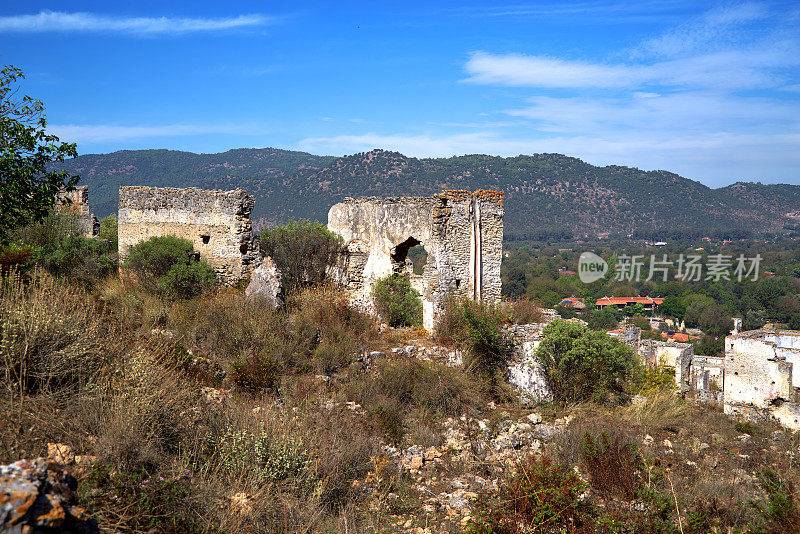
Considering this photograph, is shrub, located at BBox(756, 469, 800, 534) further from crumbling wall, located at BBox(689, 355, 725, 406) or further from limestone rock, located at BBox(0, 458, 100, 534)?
crumbling wall, located at BBox(689, 355, 725, 406)

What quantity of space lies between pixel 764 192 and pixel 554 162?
6054 centimetres

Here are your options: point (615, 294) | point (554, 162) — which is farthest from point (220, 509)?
point (554, 162)

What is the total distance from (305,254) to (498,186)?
7237cm

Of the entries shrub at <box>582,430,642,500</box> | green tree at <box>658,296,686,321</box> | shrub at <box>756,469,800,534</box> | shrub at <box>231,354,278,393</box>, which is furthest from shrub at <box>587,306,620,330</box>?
shrub at <box>756,469,800,534</box>

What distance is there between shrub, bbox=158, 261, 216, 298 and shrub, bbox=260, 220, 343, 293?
1.59 m

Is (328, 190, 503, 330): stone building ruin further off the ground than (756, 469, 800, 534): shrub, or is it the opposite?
(328, 190, 503, 330): stone building ruin

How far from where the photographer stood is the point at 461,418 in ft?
23.5

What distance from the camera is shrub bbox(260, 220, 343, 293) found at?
490 inches

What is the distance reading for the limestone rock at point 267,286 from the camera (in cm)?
971

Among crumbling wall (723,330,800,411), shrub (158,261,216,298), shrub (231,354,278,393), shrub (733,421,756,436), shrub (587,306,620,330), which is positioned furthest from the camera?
shrub (587,306,620,330)

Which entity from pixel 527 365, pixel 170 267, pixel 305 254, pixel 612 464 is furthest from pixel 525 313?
pixel 170 267

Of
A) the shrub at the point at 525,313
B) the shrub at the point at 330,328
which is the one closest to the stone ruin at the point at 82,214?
the shrub at the point at 330,328

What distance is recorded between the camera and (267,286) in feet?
32.8

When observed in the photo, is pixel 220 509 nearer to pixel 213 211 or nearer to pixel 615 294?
pixel 213 211
